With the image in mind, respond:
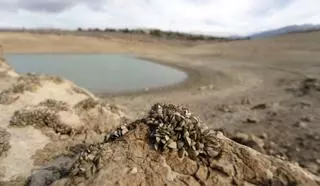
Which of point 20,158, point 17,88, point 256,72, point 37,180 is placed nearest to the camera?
point 37,180

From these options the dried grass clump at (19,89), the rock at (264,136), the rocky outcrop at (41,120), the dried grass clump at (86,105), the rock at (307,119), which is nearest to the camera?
the rocky outcrop at (41,120)

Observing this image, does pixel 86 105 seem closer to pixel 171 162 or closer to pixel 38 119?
pixel 38 119

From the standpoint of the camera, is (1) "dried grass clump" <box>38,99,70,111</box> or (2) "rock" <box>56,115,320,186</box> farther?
(1) "dried grass clump" <box>38,99,70,111</box>

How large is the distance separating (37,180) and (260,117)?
10.1m

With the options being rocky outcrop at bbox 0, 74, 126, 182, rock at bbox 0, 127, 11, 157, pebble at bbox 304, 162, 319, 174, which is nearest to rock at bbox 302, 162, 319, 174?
pebble at bbox 304, 162, 319, 174

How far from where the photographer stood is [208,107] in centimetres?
1925

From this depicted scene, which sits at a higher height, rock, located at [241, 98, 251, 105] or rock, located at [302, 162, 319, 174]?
rock, located at [302, 162, 319, 174]

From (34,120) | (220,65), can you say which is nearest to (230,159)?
(34,120)

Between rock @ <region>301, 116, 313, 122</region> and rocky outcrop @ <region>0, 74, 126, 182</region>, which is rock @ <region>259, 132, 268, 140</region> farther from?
rocky outcrop @ <region>0, 74, 126, 182</region>

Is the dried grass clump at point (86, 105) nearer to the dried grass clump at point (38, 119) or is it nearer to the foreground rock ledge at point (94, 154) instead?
the foreground rock ledge at point (94, 154)

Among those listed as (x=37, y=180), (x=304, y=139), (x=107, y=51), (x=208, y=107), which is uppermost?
(x=37, y=180)

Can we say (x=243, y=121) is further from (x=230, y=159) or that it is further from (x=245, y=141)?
(x=230, y=159)

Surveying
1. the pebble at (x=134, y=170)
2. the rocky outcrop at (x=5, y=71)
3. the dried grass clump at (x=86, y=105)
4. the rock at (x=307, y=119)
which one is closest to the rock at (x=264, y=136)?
the rock at (x=307, y=119)

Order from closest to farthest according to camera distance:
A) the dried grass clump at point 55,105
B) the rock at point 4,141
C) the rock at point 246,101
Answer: the rock at point 4,141 < the dried grass clump at point 55,105 < the rock at point 246,101
